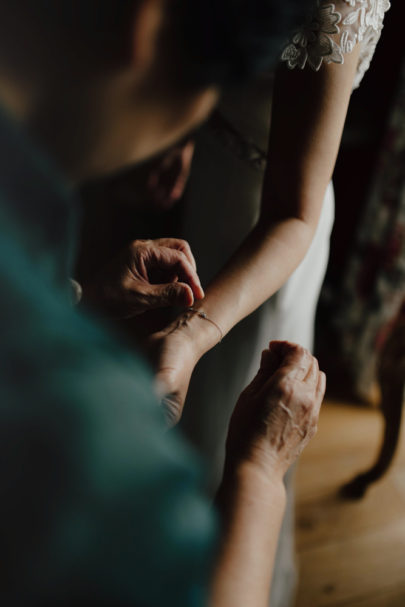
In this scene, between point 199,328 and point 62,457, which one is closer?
point 62,457

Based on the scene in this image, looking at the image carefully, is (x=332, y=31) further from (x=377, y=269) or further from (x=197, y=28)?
(x=377, y=269)

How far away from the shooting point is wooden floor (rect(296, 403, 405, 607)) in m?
1.05

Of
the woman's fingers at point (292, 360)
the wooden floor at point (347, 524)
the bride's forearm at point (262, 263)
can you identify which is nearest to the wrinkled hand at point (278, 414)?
the woman's fingers at point (292, 360)

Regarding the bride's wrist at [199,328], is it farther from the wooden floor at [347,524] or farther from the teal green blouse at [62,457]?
the wooden floor at [347,524]

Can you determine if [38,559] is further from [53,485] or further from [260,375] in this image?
[260,375]

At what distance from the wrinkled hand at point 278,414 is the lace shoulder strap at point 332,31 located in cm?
33

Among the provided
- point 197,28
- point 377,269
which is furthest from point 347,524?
point 197,28

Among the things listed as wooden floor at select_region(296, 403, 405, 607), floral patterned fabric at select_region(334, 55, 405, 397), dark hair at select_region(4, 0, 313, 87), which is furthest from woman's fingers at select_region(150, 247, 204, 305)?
floral patterned fabric at select_region(334, 55, 405, 397)

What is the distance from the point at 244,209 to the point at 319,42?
0.77ft

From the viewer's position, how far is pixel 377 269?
50.8 inches

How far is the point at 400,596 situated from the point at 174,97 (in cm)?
113

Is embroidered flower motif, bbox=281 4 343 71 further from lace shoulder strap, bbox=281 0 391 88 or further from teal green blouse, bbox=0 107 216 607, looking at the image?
teal green blouse, bbox=0 107 216 607

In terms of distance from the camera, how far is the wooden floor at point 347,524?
1.05 metres

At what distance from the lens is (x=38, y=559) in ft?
0.85
